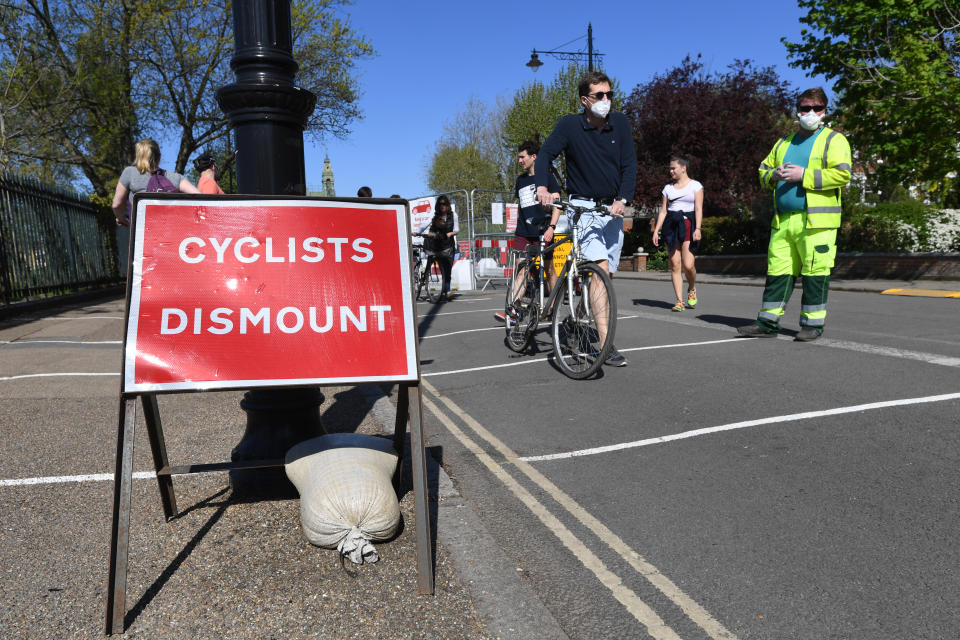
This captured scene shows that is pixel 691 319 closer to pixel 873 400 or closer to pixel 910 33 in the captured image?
pixel 873 400

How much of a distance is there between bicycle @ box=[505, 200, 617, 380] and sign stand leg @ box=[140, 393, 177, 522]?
3030mm

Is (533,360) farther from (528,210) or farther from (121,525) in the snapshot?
(121,525)

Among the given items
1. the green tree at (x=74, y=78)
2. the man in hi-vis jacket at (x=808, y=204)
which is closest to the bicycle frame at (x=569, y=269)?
the man in hi-vis jacket at (x=808, y=204)

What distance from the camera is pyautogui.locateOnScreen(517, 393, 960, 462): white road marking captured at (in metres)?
3.71

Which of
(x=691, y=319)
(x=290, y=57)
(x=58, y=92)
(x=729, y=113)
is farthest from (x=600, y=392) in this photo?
(x=729, y=113)

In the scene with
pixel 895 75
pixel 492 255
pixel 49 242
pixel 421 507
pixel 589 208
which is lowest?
pixel 421 507

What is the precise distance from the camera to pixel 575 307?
5363 millimetres

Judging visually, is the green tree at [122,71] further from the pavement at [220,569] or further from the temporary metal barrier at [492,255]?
the pavement at [220,569]

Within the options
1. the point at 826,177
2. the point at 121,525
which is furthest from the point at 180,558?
the point at 826,177

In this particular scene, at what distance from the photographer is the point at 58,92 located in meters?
20.4

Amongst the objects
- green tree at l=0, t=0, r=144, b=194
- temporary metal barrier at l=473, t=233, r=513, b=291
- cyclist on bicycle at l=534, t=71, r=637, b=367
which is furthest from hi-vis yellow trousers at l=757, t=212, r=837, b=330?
green tree at l=0, t=0, r=144, b=194

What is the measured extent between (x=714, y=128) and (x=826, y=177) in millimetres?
21366

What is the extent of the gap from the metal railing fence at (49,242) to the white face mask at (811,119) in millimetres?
11015

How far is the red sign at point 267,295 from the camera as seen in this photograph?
246 centimetres
